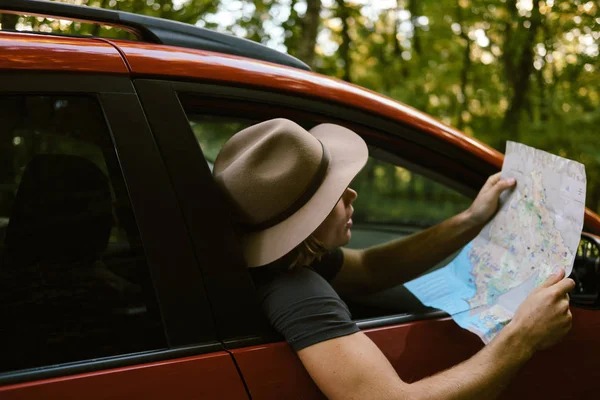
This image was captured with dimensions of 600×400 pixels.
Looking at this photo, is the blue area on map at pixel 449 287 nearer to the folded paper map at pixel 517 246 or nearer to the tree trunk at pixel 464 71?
the folded paper map at pixel 517 246

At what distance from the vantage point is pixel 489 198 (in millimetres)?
1953

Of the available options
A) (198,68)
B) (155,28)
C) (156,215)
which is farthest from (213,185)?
(155,28)

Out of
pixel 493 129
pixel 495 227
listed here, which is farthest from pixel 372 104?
pixel 493 129

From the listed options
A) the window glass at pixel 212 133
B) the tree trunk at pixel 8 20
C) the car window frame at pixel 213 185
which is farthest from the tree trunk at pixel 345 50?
the car window frame at pixel 213 185

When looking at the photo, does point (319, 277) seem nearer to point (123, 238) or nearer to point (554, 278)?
point (123, 238)

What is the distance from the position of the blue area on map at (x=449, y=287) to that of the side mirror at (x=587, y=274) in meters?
0.31

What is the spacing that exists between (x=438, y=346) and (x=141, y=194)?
0.91 meters

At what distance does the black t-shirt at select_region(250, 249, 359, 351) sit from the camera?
1.47m

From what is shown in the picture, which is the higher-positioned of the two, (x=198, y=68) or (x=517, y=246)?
(x=198, y=68)

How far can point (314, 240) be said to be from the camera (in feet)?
5.65

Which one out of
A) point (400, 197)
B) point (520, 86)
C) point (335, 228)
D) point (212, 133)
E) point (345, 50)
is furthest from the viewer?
point (400, 197)

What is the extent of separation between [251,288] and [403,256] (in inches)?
34.6

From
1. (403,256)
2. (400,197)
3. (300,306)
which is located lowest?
(400,197)

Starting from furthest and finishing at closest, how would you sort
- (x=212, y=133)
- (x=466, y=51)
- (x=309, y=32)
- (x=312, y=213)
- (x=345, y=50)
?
1. (x=466, y=51)
2. (x=345, y=50)
3. (x=309, y=32)
4. (x=212, y=133)
5. (x=312, y=213)
